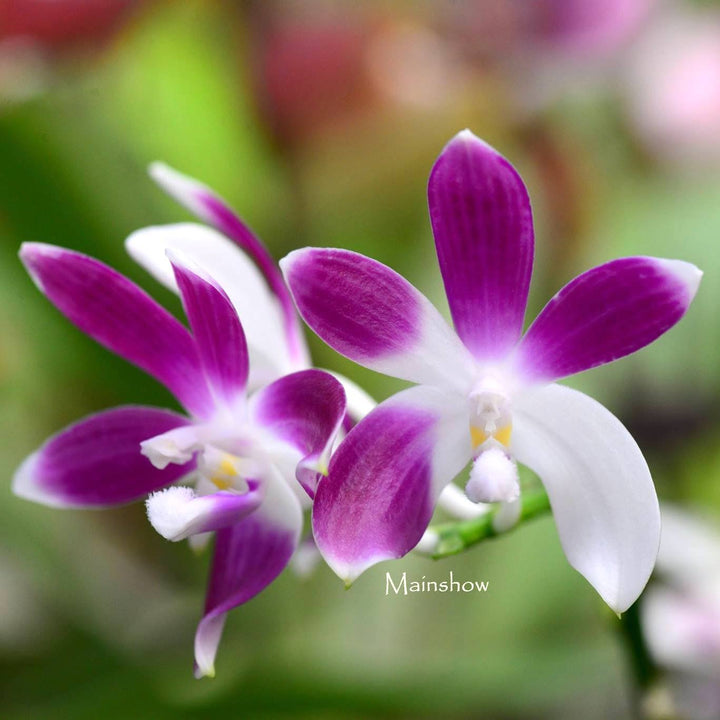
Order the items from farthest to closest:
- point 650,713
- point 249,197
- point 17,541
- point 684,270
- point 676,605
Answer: point 249,197 → point 17,541 → point 676,605 → point 650,713 → point 684,270

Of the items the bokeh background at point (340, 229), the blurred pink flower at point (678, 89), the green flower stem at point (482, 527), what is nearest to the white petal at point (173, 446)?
the green flower stem at point (482, 527)

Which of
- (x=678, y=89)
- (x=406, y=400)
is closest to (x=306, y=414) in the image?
(x=406, y=400)

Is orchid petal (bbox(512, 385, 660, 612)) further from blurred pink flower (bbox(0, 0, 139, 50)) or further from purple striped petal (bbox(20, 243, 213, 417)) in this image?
blurred pink flower (bbox(0, 0, 139, 50))

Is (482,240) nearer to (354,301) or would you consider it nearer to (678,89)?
(354,301)

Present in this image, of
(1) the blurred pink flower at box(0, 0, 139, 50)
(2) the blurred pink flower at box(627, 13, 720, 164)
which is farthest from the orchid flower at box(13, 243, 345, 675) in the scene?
(2) the blurred pink flower at box(627, 13, 720, 164)

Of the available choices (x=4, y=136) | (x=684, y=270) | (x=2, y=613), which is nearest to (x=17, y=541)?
(x=2, y=613)

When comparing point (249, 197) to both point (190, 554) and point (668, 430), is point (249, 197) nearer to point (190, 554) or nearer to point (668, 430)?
point (190, 554)
